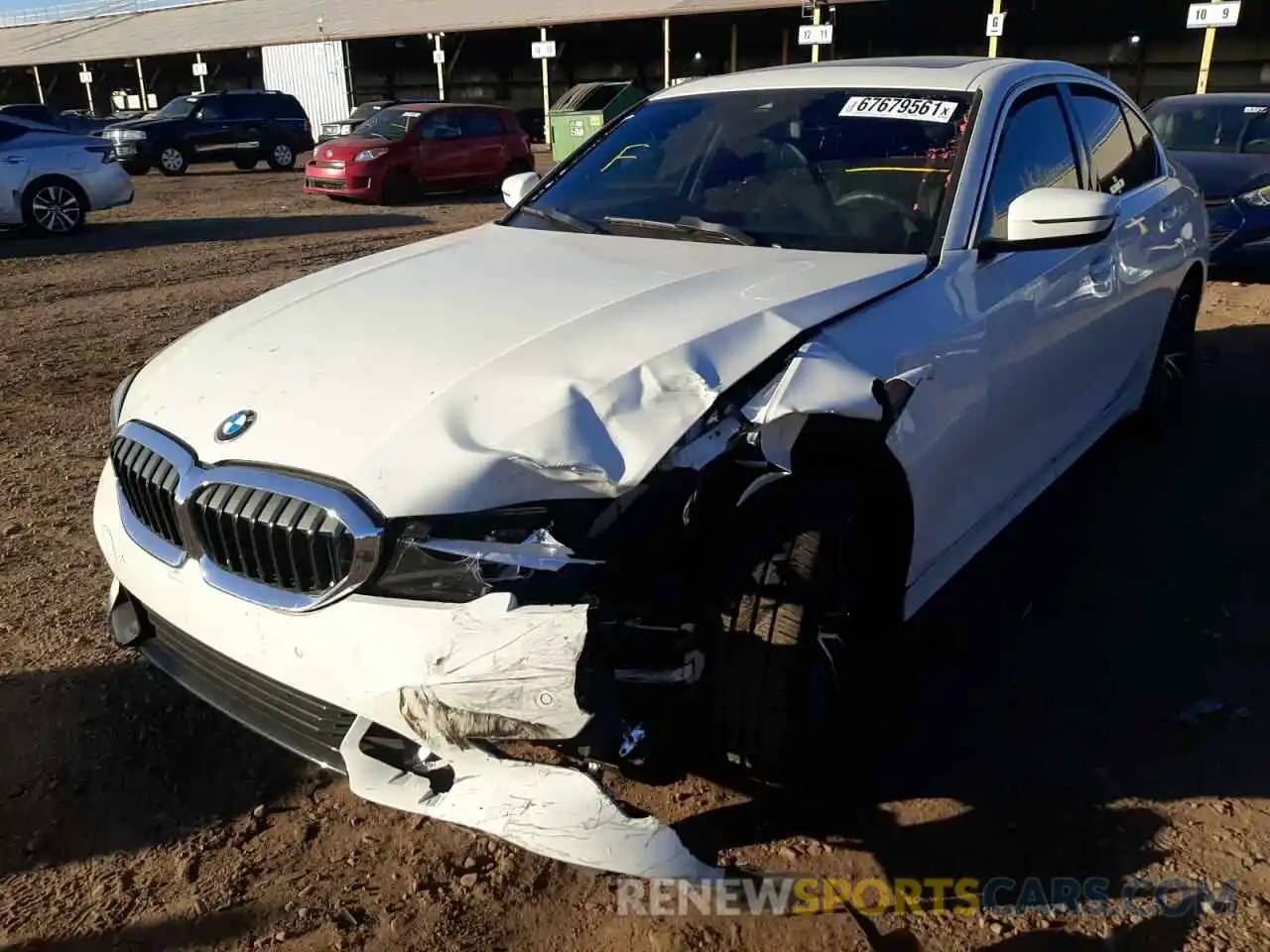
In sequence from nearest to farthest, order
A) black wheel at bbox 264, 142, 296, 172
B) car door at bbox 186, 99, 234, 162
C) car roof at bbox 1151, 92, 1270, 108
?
car roof at bbox 1151, 92, 1270, 108 → car door at bbox 186, 99, 234, 162 → black wheel at bbox 264, 142, 296, 172

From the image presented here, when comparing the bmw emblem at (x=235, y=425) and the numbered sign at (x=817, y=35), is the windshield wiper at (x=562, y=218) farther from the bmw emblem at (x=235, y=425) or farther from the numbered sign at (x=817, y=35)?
the numbered sign at (x=817, y=35)

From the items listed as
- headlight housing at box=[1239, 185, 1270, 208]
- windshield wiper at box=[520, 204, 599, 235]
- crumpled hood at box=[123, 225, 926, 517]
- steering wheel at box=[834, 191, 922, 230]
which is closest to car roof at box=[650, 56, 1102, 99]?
steering wheel at box=[834, 191, 922, 230]

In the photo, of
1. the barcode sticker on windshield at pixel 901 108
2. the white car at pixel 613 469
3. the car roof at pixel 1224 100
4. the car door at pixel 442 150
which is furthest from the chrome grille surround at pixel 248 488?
the car door at pixel 442 150

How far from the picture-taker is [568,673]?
1.96m

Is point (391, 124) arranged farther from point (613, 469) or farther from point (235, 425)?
point (613, 469)

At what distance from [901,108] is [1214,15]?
650 inches

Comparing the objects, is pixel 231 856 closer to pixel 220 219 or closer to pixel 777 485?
pixel 777 485

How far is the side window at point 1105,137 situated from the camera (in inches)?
163

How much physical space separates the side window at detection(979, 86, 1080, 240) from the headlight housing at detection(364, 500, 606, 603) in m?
1.78

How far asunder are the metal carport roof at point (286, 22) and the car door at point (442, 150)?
39.2ft

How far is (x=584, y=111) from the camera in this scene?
21656mm

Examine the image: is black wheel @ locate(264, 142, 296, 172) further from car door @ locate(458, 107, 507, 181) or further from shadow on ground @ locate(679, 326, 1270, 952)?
shadow on ground @ locate(679, 326, 1270, 952)

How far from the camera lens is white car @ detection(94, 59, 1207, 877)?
6.68ft

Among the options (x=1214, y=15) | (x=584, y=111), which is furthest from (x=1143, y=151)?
(x=584, y=111)
